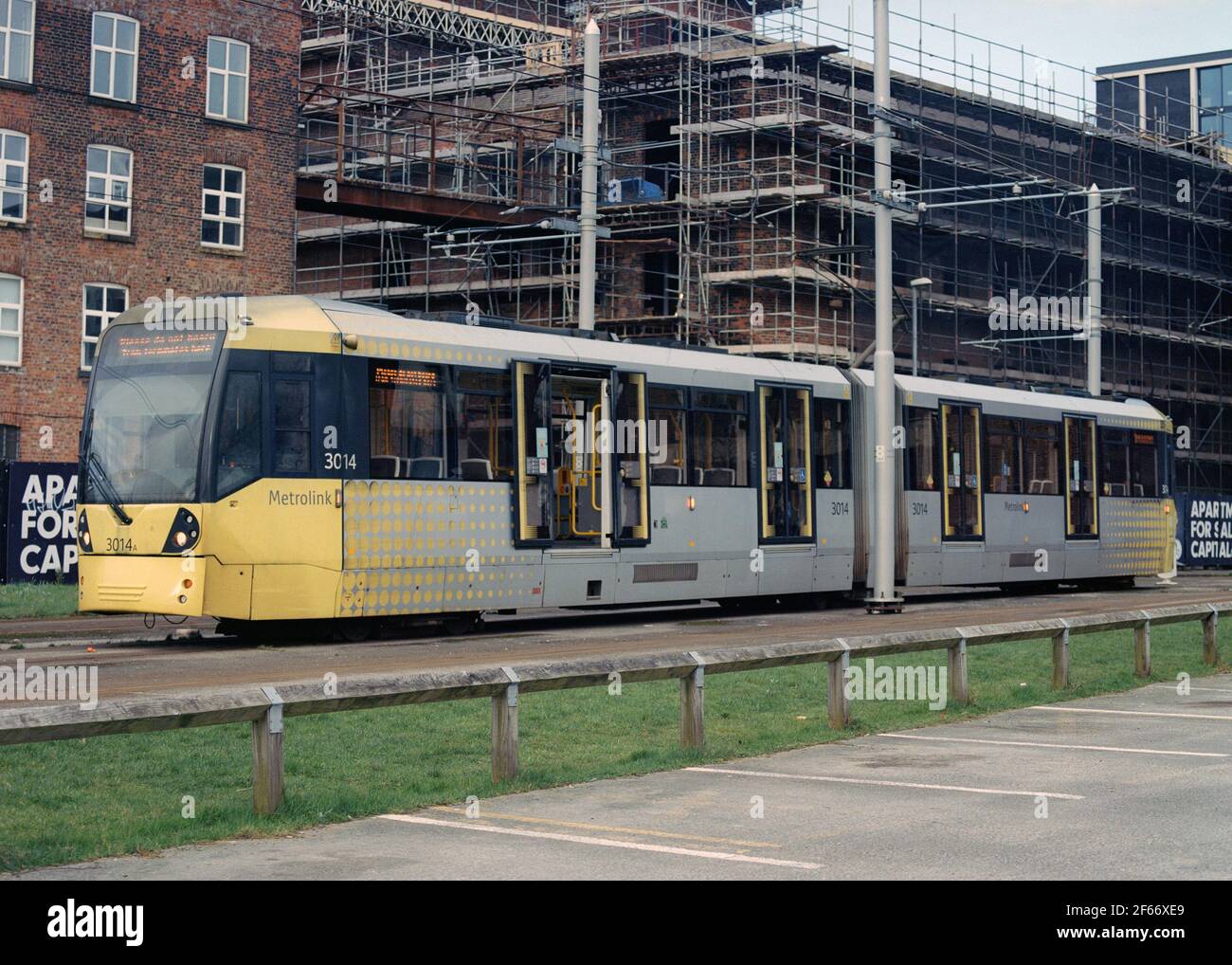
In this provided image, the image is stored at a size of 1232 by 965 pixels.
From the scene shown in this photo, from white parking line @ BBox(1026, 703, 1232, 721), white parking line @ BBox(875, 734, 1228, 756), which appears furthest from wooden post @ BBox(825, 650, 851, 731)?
white parking line @ BBox(1026, 703, 1232, 721)

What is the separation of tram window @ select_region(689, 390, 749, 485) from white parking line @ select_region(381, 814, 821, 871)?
1605 centimetres

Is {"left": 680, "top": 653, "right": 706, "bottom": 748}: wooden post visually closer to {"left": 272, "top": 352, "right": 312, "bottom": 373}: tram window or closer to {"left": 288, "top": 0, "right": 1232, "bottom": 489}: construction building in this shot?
{"left": 272, "top": 352, "right": 312, "bottom": 373}: tram window

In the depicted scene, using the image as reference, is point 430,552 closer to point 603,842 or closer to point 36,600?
point 36,600

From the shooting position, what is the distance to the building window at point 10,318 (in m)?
39.8

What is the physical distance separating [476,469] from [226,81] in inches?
981

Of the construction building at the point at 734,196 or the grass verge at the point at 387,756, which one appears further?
the construction building at the point at 734,196

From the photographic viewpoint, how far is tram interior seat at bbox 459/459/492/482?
2162cm

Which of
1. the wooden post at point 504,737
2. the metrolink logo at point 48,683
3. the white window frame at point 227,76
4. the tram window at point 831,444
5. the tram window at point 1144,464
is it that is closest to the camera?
the wooden post at point 504,737

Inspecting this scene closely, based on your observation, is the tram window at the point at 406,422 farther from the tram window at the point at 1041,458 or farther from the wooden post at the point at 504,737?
the tram window at the point at 1041,458

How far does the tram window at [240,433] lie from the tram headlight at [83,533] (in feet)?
6.24

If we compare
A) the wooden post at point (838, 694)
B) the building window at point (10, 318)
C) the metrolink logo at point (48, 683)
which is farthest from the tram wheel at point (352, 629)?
the building window at point (10, 318)
